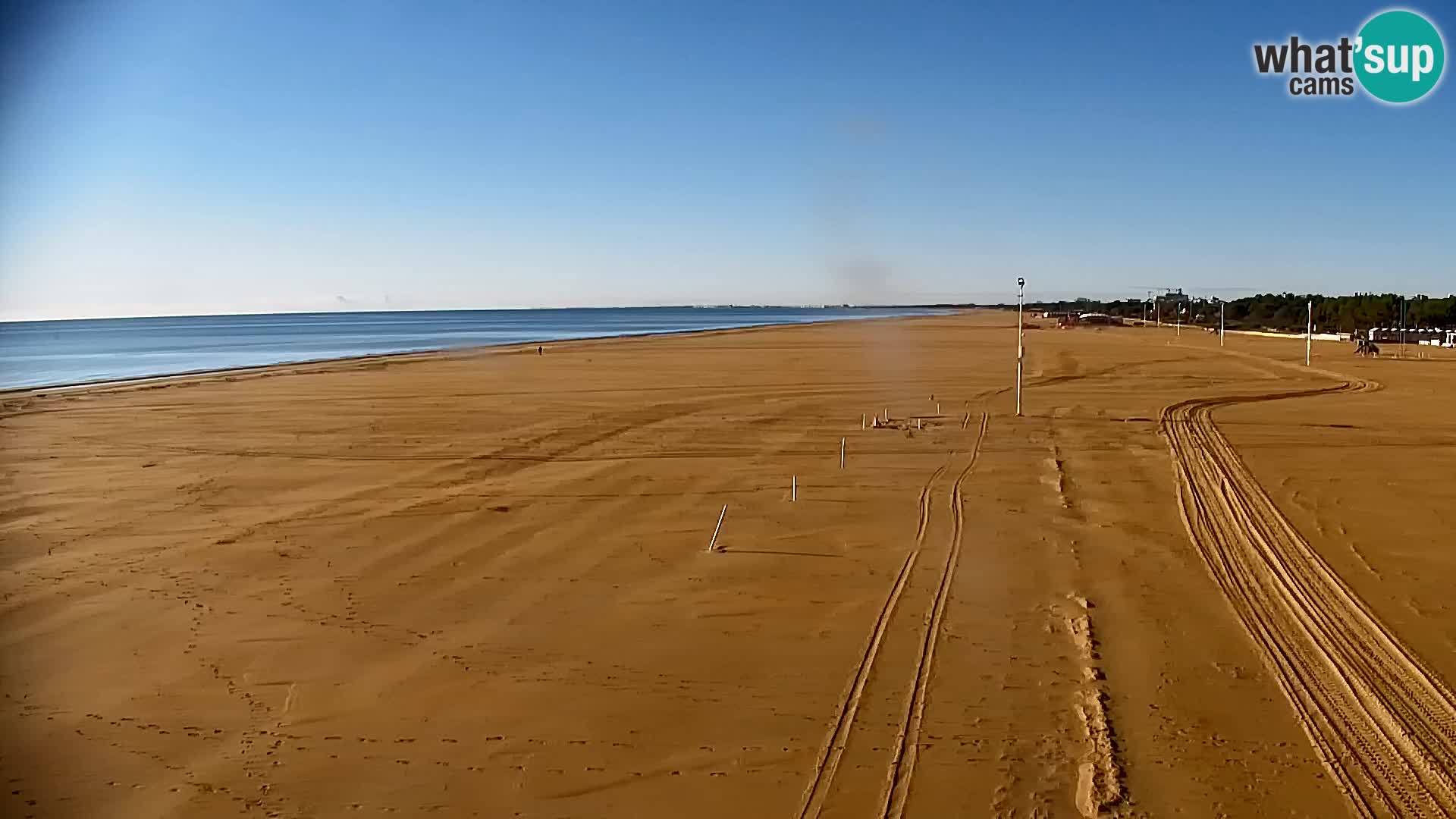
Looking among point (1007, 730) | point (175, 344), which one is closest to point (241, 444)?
point (1007, 730)

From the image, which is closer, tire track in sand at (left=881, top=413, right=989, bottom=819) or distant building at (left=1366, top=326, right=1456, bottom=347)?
tire track in sand at (left=881, top=413, right=989, bottom=819)

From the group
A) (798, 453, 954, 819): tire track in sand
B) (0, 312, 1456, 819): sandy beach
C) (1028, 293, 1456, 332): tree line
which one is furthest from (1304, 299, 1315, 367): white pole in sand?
(798, 453, 954, 819): tire track in sand

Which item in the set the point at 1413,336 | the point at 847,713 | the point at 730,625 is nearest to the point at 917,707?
the point at 847,713

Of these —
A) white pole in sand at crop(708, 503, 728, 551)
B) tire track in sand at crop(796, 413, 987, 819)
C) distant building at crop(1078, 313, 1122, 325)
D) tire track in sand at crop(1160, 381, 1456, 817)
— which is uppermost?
distant building at crop(1078, 313, 1122, 325)

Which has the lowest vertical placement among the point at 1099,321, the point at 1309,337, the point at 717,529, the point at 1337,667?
the point at 1337,667

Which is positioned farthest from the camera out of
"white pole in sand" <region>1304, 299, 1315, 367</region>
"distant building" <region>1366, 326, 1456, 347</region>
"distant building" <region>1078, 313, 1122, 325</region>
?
"distant building" <region>1078, 313, 1122, 325</region>

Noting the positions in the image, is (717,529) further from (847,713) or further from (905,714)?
(905,714)

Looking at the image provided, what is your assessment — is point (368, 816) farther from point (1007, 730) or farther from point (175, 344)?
point (175, 344)

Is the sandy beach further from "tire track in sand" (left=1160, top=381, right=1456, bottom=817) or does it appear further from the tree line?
the tree line
